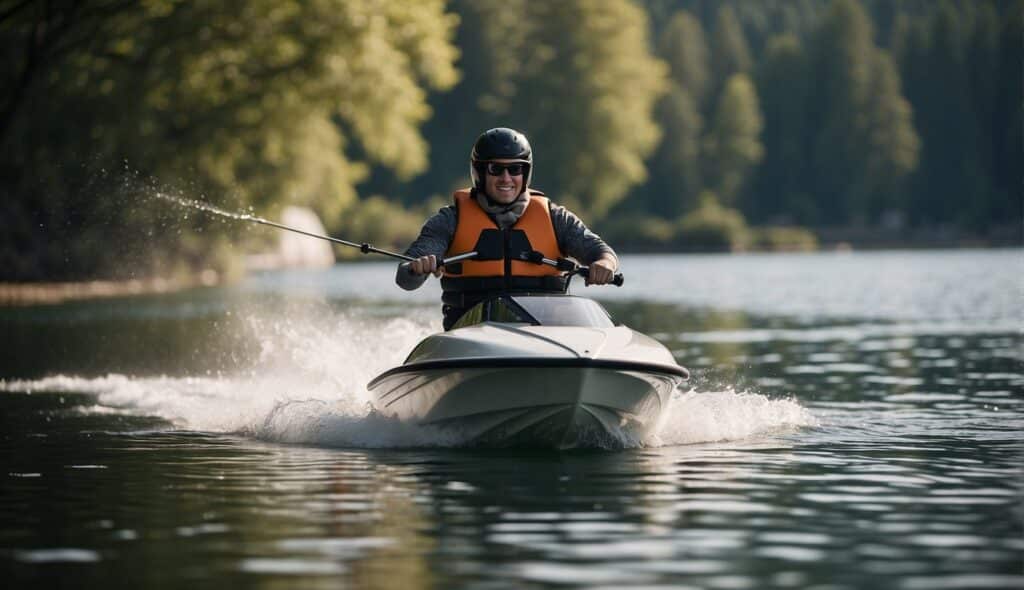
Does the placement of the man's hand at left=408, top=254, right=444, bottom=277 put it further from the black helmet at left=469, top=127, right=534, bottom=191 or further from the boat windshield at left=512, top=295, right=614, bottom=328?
the black helmet at left=469, top=127, right=534, bottom=191

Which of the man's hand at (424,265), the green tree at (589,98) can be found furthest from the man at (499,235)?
the green tree at (589,98)

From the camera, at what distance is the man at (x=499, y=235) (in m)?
13.6

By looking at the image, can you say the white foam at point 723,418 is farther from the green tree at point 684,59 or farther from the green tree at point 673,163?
the green tree at point 684,59

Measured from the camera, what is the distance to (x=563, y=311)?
12906 millimetres

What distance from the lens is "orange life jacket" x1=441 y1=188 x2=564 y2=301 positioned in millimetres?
13602

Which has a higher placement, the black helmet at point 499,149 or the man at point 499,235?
the black helmet at point 499,149

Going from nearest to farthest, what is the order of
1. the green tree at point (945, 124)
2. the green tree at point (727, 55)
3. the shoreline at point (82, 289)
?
1. the shoreline at point (82, 289)
2. the green tree at point (945, 124)
3. the green tree at point (727, 55)

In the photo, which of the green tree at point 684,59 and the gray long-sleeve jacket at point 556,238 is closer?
the gray long-sleeve jacket at point 556,238

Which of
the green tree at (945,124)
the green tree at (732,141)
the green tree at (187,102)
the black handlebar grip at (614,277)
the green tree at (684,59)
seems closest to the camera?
the black handlebar grip at (614,277)

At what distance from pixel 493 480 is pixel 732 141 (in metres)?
105

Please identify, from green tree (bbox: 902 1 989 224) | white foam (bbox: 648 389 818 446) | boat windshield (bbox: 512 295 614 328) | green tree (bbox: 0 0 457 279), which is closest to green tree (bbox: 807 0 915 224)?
green tree (bbox: 902 1 989 224)

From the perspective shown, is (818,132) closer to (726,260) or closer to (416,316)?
(726,260)

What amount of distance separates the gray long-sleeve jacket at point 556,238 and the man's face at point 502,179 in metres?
0.31

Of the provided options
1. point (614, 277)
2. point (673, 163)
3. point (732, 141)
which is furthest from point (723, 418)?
point (732, 141)
